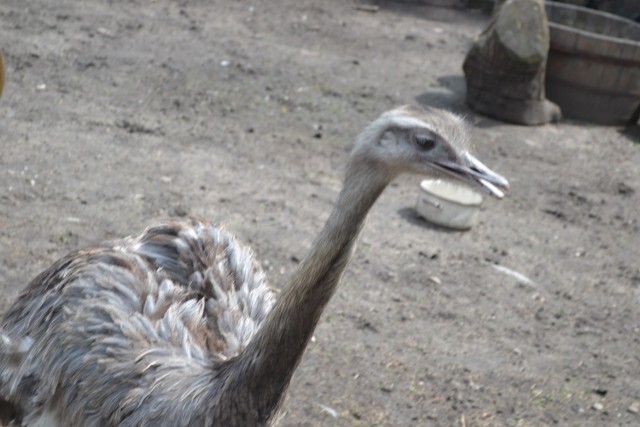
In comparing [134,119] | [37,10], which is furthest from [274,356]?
[37,10]

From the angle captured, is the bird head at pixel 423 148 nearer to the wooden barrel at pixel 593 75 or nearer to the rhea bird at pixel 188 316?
the rhea bird at pixel 188 316

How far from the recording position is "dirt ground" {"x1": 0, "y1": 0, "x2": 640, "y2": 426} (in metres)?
4.53

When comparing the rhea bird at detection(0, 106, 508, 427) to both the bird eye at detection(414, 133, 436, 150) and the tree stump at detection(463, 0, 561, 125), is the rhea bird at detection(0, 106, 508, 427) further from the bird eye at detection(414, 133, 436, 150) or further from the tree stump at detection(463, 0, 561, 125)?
the tree stump at detection(463, 0, 561, 125)

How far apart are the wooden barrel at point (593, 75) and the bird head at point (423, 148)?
18.5 feet

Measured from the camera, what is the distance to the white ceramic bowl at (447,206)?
5.87 meters

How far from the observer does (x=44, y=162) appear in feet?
18.9

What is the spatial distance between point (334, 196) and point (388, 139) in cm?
335

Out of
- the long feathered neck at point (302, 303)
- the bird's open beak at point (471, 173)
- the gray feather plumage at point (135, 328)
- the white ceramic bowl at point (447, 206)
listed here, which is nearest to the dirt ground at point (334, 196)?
the white ceramic bowl at point (447, 206)

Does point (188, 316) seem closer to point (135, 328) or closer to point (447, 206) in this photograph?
point (135, 328)

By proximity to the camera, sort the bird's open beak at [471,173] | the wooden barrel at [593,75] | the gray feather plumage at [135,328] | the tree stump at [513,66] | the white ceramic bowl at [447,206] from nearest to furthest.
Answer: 1. the bird's open beak at [471,173]
2. the gray feather plumage at [135,328]
3. the white ceramic bowl at [447,206]
4. the tree stump at [513,66]
5. the wooden barrel at [593,75]

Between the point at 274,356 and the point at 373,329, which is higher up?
the point at 274,356

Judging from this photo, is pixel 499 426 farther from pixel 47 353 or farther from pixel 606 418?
pixel 47 353

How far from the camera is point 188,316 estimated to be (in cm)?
309

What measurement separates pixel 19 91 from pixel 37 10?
5.95 feet
